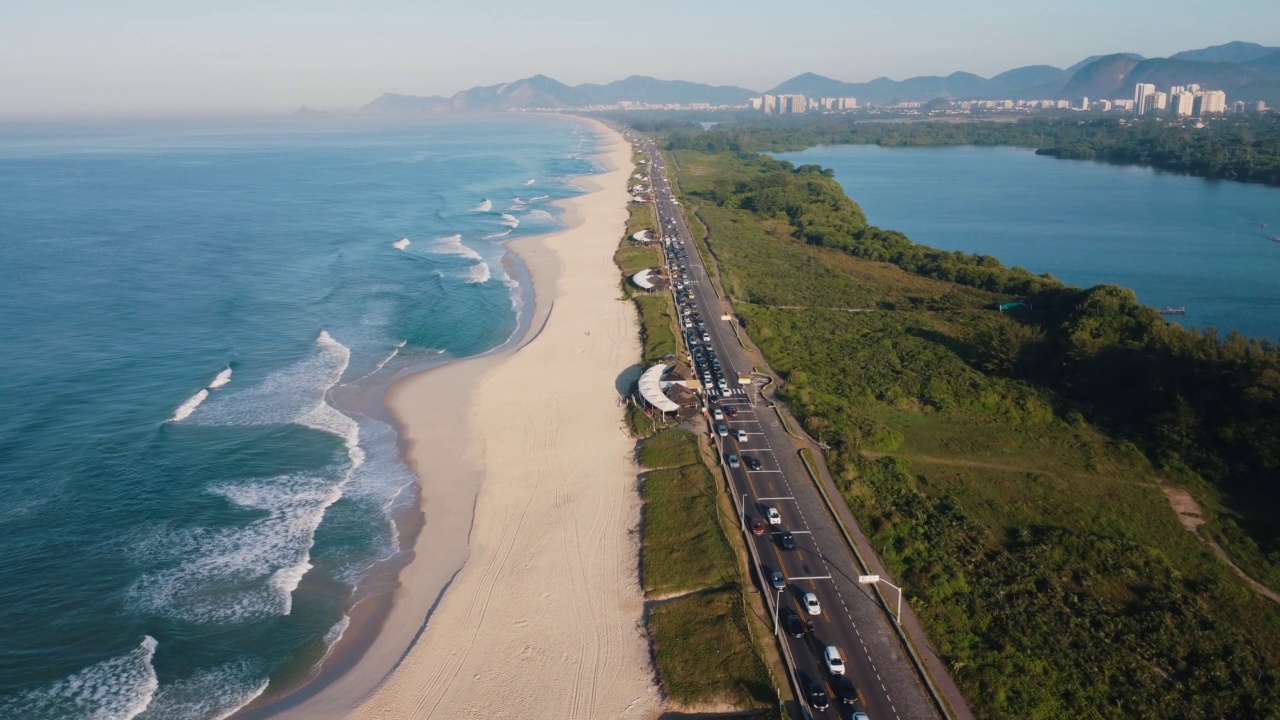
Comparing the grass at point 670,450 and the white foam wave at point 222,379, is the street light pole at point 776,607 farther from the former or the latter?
the white foam wave at point 222,379

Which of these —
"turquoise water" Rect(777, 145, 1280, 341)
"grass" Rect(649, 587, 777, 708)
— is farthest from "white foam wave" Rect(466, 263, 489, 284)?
"turquoise water" Rect(777, 145, 1280, 341)

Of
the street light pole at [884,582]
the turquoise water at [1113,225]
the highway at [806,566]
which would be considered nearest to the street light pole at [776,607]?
the highway at [806,566]

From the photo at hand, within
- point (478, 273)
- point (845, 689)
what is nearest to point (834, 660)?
point (845, 689)

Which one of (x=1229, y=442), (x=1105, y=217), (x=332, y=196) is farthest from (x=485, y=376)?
(x=1105, y=217)

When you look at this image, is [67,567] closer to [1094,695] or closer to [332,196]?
[1094,695]

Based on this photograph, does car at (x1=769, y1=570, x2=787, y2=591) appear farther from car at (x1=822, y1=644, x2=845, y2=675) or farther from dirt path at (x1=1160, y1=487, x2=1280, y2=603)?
dirt path at (x1=1160, y1=487, x2=1280, y2=603)

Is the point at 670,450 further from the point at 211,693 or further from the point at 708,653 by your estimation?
the point at 211,693
